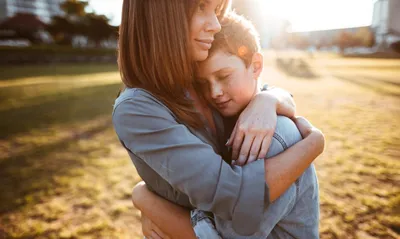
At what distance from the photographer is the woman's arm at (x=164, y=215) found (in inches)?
59.1

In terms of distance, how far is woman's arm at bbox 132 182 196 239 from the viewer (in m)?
1.50

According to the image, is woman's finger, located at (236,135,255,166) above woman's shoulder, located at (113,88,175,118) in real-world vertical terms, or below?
below

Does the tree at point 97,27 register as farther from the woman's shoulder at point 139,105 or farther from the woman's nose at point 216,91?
the woman's shoulder at point 139,105

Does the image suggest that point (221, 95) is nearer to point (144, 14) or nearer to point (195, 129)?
point (195, 129)

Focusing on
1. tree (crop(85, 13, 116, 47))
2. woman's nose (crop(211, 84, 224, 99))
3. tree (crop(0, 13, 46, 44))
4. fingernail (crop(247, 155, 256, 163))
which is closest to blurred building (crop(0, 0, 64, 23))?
tree (crop(0, 13, 46, 44))

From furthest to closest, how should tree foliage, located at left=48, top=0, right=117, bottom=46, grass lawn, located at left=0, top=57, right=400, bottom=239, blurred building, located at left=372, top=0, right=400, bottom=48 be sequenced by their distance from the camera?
blurred building, located at left=372, top=0, right=400, bottom=48 < tree foliage, located at left=48, top=0, right=117, bottom=46 < grass lawn, located at left=0, top=57, right=400, bottom=239

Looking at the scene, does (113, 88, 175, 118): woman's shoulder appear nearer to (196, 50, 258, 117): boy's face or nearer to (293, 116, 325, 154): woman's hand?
(196, 50, 258, 117): boy's face

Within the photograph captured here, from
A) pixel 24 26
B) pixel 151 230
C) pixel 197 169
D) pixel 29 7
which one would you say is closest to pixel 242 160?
pixel 197 169

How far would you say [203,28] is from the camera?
1477 millimetres

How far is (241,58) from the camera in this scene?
1.70m

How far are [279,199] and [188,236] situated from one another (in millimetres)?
568

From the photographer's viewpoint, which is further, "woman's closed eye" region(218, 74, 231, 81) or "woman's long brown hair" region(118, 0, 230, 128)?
"woman's closed eye" region(218, 74, 231, 81)

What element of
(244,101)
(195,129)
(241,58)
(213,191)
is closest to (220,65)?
(241,58)

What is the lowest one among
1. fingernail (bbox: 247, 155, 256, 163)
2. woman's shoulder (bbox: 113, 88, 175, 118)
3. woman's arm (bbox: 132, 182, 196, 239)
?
woman's arm (bbox: 132, 182, 196, 239)
